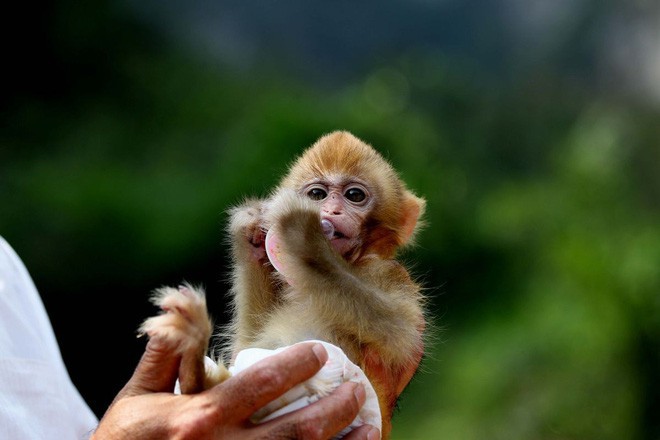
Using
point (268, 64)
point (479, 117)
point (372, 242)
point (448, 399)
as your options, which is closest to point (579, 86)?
point (479, 117)

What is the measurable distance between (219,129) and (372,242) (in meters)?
7.17

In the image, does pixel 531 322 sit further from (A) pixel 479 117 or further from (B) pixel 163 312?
(B) pixel 163 312

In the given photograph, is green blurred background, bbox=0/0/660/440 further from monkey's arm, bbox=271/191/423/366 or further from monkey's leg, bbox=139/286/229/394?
monkey's leg, bbox=139/286/229/394

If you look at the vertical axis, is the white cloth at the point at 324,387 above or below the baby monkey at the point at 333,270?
below

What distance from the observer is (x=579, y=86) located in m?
10.9

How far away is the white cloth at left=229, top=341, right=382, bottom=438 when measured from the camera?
89.7 inches

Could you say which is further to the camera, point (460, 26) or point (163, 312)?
point (460, 26)

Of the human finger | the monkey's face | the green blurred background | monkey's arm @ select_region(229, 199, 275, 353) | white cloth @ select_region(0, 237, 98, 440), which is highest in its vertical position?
the green blurred background

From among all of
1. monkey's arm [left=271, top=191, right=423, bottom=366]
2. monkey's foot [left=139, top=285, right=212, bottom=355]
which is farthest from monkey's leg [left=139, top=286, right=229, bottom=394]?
monkey's arm [left=271, top=191, right=423, bottom=366]

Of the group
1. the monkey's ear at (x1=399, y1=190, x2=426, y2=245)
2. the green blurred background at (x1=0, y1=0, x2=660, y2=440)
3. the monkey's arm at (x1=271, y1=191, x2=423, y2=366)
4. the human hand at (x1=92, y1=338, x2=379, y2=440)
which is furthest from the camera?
the green blurred background at (x1=0, y1=0, x2=660, y2=440)

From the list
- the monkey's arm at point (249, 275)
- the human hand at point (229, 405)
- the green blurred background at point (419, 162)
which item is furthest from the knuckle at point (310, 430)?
the green blurred background at point (419, 162)

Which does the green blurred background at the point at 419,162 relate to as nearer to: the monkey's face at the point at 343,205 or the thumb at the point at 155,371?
the monkey's face at the point at 343,205

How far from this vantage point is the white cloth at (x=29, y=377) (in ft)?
9.36

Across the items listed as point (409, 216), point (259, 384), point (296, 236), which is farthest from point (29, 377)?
point (409, 216)
